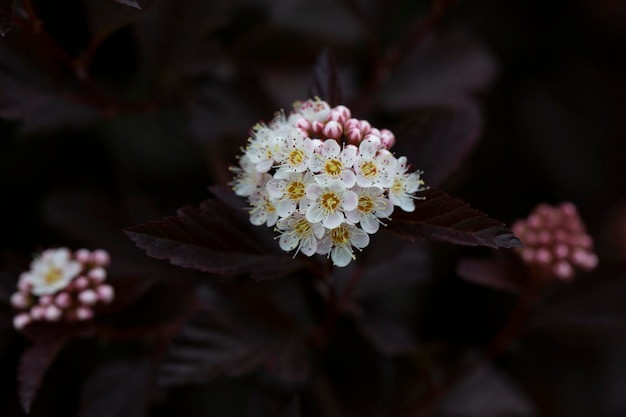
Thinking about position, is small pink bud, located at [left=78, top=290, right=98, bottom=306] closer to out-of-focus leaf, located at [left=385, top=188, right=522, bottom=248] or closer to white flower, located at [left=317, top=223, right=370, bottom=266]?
white flower, located at [left=317, top=223, right=370, bottom=266]

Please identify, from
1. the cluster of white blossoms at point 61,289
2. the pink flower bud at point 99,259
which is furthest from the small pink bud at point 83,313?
the pink flower bud at point 99,259

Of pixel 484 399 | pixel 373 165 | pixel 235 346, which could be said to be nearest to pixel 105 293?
pixel 235 346

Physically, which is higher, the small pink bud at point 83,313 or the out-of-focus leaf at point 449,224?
the out-of-focus leaf at point 449,224

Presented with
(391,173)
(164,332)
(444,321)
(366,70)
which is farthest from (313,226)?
(366,70)

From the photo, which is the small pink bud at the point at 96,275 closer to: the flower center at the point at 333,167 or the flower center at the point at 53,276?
the flower center at the point at 53,276

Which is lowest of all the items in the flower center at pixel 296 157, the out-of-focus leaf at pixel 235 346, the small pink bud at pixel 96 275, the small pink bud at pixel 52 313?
the out-of-focus leaf at pixel 235 346

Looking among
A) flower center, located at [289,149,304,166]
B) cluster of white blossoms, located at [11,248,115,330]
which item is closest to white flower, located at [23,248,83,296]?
cluster of white blossoms, located at [11,248,115,330]
